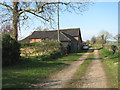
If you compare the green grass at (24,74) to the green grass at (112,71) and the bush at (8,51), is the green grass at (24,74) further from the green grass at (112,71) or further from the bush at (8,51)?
the green grass at (112,71)

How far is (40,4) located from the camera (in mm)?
11188

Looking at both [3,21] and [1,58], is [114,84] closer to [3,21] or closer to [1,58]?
[1,58]

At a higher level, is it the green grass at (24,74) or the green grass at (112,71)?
the green grass at (24,74)

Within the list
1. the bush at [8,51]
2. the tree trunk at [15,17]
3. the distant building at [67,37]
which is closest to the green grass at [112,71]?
the bush at [8,51]

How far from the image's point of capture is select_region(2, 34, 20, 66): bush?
7.93 metres

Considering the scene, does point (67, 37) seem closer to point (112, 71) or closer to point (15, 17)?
point (15, 17)

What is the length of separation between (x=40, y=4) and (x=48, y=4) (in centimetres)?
94

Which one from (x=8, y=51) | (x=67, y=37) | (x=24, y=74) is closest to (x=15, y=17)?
(x=8, y=51)

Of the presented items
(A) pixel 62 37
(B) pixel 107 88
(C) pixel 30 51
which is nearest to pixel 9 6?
(C) pixel 30 51

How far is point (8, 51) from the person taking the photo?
8.23 metres

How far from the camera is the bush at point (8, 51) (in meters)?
7.93

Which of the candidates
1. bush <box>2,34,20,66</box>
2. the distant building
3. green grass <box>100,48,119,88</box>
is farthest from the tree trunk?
the distant building

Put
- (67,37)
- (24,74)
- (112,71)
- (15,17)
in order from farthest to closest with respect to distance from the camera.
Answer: (67,37)
(15,17)
(112,71)
(24,74)

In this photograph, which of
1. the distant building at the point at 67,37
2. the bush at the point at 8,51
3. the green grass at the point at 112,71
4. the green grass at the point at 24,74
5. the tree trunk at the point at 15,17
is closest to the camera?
the green grass at the point at 24,74
